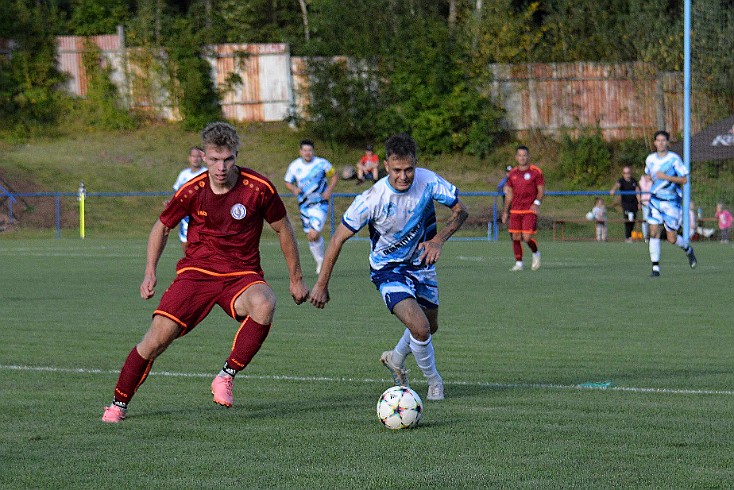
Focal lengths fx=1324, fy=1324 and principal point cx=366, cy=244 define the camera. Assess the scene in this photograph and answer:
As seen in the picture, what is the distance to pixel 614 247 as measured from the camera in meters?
28.5

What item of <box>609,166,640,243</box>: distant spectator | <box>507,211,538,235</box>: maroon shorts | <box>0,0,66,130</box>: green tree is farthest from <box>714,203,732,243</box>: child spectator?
<box>0,0,66,130</box>: green tree

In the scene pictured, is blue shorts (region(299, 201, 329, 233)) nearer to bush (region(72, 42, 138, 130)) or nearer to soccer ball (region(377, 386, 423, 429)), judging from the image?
soccer ball (region(377, 386, 423, 429))

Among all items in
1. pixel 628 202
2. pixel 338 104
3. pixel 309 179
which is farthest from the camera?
pixel 338 104

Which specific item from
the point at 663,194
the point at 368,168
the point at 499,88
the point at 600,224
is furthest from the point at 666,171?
the point at 499,88

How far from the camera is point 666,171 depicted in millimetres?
19078

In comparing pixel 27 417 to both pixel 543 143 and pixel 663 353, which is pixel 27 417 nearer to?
pixel 663 353

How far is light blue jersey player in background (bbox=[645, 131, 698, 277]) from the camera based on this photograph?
62.2ft

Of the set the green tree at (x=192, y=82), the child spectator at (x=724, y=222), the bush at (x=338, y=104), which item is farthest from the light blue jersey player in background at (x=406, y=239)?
the green tree at (x=192, y=82)

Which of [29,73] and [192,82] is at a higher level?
[29,73]

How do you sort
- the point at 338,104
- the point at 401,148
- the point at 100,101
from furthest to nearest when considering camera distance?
the point at 100,101 → the point at 338,104 → the point at 401,148

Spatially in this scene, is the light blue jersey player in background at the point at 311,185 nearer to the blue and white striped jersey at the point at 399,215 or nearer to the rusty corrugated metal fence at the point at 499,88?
the blue and white striped jersey at the point at 399,215

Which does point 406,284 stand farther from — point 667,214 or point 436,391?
point 667,214

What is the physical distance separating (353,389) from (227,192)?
5.41ft

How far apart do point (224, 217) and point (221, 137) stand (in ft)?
1.58
